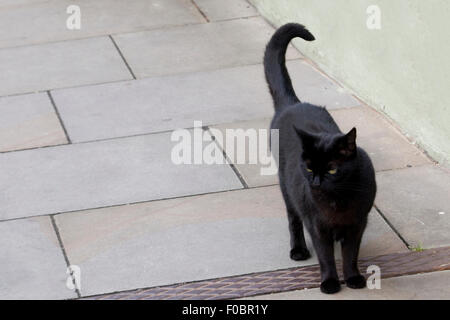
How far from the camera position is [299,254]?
207 inches

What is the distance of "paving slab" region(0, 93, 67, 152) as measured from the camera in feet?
22.9

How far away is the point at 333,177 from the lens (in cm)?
455

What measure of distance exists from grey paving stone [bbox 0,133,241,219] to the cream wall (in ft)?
4.80

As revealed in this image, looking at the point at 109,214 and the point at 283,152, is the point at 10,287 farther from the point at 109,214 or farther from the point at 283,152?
the point at 283,152

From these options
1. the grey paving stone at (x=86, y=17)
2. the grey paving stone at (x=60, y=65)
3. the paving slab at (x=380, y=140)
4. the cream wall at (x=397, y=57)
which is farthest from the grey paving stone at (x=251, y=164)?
the grey paving stone at (x=86, y=17)

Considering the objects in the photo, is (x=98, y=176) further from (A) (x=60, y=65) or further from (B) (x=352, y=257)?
(A) (x=60, y=65)

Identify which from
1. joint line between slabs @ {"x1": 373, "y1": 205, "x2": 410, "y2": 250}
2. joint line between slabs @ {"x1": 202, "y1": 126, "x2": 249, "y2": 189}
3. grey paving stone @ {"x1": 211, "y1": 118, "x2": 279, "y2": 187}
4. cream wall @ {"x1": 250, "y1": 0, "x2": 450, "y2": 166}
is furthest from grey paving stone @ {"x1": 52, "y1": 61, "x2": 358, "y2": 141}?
joint line between slabs @ {"x1": 373, "y1": 205, "x2": 410, "y2": 250}

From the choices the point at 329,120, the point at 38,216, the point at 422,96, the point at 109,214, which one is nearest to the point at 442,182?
the point at 422,96

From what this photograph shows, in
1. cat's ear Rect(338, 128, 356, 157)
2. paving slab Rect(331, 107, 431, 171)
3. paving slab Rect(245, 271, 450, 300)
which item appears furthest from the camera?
paving slab Rect(331, 107, 431, 171)

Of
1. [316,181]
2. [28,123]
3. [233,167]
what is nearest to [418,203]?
[233,167]

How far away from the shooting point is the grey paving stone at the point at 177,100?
283 inches

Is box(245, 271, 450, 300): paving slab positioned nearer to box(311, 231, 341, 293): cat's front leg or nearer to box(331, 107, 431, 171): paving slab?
box(311, 231, 341, 293): cat's front leg

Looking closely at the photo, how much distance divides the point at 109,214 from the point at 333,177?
1.90m

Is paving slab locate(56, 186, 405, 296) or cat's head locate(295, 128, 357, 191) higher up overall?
cat's head locate(295, 128, 357, 191)
